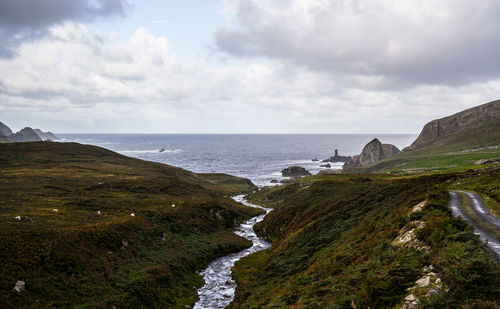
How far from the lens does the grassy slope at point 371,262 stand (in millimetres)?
13062

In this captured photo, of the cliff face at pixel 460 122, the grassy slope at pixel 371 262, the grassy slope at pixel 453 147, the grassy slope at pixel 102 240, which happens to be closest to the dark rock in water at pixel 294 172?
the grassy slope at pixel 453 147

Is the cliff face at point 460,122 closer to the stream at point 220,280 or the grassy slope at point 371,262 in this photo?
the stream at point 220,280

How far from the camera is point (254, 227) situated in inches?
2990

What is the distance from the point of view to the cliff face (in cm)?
18150

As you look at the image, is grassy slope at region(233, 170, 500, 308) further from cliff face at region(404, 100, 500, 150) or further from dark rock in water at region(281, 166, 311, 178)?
cliff face at region(404, 100, 500, 150)

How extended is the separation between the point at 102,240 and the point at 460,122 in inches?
8577

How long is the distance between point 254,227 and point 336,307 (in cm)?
6155

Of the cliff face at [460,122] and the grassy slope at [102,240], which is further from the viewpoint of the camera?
the cliff face at [460,122]

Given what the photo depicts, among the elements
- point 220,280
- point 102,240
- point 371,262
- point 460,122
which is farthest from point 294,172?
point 371,262

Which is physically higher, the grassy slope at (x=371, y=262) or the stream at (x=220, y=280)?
the grassy slope at (x=371, y=262)

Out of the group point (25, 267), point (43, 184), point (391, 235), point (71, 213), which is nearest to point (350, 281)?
point (391, 235)

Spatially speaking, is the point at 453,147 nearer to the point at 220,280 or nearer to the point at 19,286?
the point at 220,280

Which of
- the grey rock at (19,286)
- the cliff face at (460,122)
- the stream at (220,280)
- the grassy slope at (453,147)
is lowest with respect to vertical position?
the stream at (220,280)

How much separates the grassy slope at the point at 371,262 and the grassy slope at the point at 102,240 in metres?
10.1
